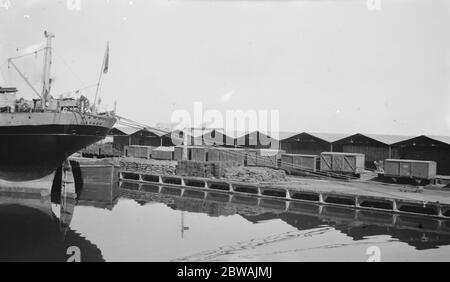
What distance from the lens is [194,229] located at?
20812 millimetres

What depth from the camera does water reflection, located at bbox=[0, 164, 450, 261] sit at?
16.4 meters

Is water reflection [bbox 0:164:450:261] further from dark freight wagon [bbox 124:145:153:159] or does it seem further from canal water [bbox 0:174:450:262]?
dark freight wagon [bbox 124:145:153:159]

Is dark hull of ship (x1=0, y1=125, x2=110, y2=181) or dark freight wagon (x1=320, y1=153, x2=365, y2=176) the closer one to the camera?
dark hull of ship (x1=0, y1=125, x2=110, y2=181)

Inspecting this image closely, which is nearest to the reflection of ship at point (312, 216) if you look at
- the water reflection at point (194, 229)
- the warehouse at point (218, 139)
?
the water reflection at point (194, 229)

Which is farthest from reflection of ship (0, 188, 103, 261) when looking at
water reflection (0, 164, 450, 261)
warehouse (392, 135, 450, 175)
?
warehouse (392, 135, 450, 175)

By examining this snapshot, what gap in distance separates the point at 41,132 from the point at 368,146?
3068 cm

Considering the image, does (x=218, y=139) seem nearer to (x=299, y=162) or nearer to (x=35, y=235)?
(x=299, y=162)

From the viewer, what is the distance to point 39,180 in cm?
2814

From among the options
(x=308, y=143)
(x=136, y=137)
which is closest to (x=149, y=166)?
(x=136, y=137)

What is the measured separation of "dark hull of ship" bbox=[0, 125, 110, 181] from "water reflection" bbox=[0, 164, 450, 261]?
1439 millimetres

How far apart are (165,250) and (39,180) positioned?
16.1 m

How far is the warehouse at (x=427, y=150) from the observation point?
34781 millimetres

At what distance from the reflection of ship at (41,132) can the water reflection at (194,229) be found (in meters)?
1.85
